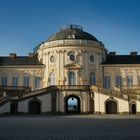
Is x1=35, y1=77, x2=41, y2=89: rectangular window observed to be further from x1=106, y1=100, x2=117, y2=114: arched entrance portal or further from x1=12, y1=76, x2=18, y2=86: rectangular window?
x1=106, y1=100, x2=117, y2=114: arched entrance portal

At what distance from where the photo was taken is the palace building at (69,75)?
157ft

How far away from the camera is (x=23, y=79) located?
194 ft

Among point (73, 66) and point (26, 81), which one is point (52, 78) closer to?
point (73, 66)

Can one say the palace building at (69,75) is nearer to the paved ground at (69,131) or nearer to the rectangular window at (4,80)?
the rectangular window at (4,80)

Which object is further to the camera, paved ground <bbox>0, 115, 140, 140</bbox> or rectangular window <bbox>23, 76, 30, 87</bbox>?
rectangular window <bbox>23, 76, 30, 87</bbox>

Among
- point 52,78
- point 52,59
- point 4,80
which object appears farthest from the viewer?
point 4,80

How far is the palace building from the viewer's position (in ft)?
157

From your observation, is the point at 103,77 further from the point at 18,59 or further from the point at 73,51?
the point at 18,59

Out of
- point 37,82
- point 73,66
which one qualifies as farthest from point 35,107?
point 73,66

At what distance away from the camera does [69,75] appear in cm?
5603

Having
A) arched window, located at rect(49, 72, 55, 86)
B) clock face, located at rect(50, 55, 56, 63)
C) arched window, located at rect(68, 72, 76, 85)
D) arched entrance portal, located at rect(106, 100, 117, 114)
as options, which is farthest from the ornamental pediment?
arched entrance portal, located at rect(106, 100, 117, 114)

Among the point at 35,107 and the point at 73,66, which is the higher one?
the point at 73,66

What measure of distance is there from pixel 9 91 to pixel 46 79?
769cm

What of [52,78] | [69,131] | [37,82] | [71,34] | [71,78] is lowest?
[69,131]
